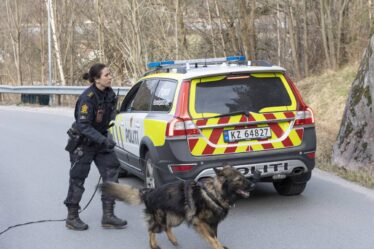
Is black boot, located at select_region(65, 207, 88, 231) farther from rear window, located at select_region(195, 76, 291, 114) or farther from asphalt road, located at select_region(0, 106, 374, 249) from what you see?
rear window, located at select_region(195, 76, 291, 114)

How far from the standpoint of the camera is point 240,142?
252 inches

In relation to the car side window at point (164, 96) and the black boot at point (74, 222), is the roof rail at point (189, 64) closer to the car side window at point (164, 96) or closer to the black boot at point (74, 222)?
the car side window at point (164, 96)

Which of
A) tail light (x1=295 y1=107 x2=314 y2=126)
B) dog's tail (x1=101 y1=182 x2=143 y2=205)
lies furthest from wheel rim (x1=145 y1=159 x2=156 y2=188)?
tail light (x1=295 y1=107 x2=314 y2=126)

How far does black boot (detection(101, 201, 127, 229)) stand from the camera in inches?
245

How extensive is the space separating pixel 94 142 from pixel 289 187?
8.81 feet

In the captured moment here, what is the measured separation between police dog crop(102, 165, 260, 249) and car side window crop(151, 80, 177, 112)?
1.59m

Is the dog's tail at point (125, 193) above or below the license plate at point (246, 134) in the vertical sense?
below

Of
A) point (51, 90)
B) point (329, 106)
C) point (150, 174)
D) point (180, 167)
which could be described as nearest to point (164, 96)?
point (150, 174)

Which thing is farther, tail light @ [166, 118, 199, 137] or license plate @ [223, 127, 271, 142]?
license plate @ [223, 127, 271, 142]

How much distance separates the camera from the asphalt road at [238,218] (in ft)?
18.4

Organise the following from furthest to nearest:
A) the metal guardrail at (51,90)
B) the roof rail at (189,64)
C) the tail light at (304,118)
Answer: the metal guardrail at (51,90) < the roof rail at (189,64) < the tail light at (304,118)

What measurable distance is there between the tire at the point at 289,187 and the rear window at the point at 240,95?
113cm

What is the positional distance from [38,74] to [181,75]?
3873 centimetres

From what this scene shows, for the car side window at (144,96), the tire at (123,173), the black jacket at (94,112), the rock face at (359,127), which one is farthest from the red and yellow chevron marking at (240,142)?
the tire at (123,173)
